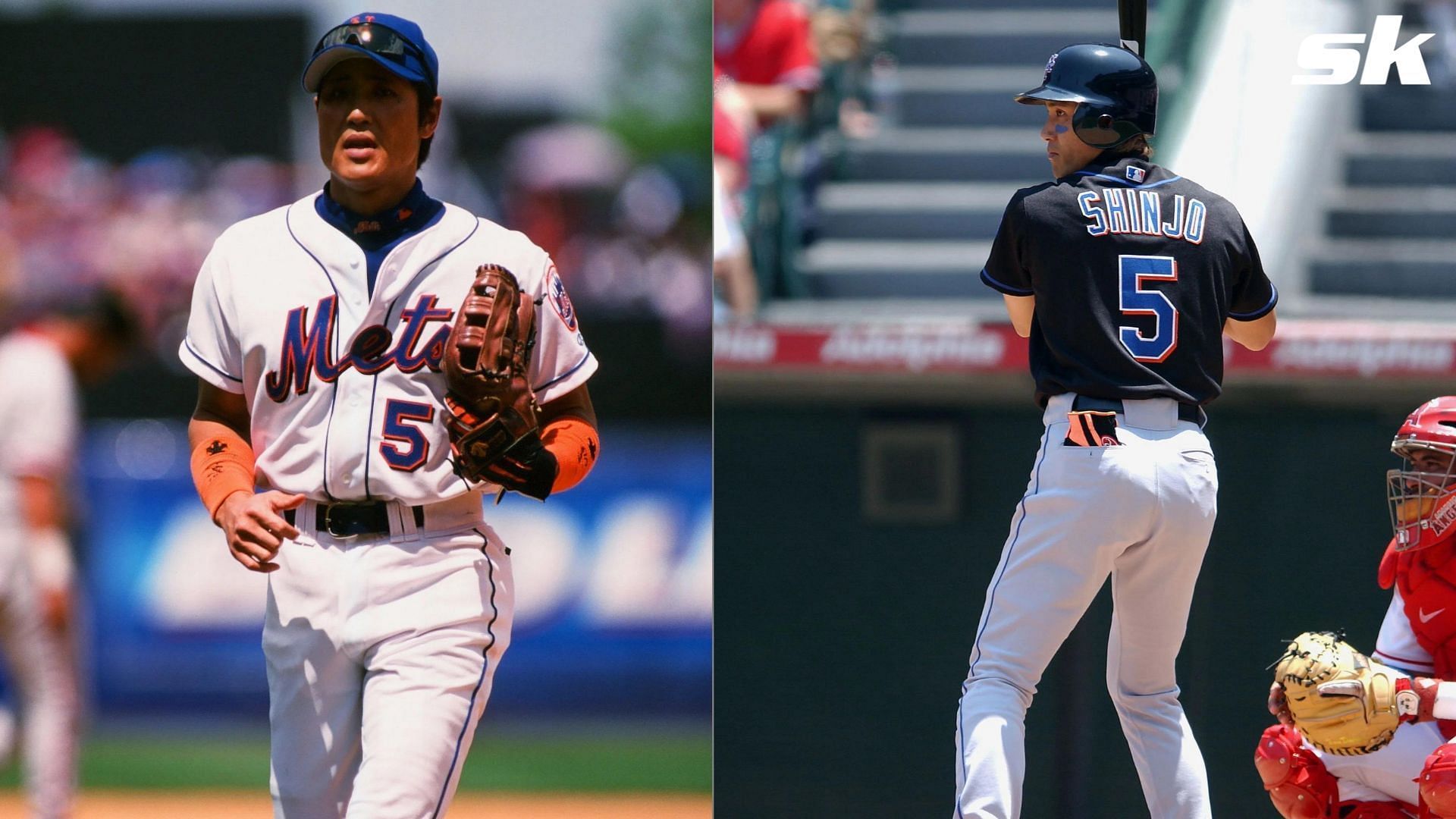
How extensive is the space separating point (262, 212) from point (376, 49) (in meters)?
4.31

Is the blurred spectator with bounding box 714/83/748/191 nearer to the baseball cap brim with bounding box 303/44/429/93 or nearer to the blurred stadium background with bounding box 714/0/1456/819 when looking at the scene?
the blurred stadium background with bounding box 714/0/1456/819

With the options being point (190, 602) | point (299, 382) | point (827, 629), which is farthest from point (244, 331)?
point (190, 602)

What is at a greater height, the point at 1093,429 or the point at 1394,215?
the point at 1394,215

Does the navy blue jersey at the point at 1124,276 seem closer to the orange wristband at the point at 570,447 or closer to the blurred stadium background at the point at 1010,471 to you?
the orange wristband at the point at 570,447

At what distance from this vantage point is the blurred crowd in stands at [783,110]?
4.96 meters

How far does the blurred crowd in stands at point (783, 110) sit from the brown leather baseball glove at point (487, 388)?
2.33 m

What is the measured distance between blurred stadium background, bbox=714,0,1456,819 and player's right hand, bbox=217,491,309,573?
2.10 metres

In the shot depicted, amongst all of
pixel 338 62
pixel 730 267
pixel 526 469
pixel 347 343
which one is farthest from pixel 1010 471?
pixel 338 62

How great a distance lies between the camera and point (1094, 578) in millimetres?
Answer: 2803

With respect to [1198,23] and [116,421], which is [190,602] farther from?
[1198,23]

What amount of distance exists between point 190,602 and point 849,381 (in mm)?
3127

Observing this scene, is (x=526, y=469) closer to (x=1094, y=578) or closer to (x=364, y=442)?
(x=364, y=442)

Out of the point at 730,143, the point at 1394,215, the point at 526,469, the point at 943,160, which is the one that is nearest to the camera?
the point at 526,469

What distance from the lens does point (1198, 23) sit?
16.2 feet
